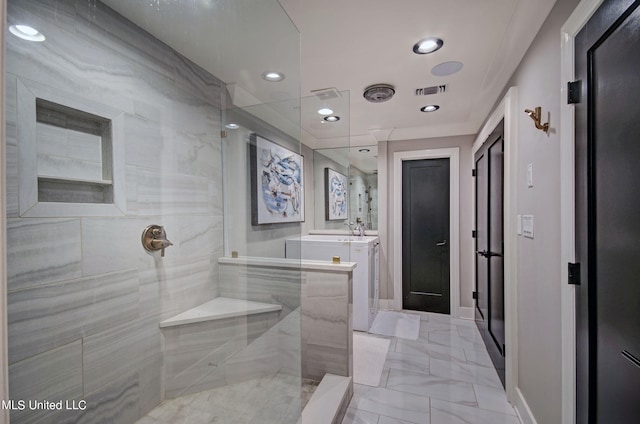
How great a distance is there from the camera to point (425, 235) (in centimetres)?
360

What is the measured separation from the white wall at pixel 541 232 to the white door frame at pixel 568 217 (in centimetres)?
6

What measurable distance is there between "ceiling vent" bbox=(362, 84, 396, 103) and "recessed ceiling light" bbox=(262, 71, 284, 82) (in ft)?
2.63

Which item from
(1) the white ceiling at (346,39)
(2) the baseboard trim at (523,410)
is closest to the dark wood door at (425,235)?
(1) the white ceiling at (346,39)

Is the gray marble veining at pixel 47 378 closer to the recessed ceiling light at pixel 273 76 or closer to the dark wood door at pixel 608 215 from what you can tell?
the recessed ceiling light at pixel 273 76

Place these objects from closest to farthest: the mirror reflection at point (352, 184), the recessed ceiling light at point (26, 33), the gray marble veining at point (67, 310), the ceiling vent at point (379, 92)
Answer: the recessed ceiling light at point (26, 33) → the gray marble veining at point (67, 310) → the ceiling vent at point (379, 92) → the mirror reflection at point (352, 184)

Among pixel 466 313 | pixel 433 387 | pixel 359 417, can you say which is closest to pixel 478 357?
pixel 433 387

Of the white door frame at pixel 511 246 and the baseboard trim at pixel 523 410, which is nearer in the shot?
the baseboard trim at pixel 523 410

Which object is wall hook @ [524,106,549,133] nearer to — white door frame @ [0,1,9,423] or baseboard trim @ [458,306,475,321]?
white door frame @ [0,1,9,423]

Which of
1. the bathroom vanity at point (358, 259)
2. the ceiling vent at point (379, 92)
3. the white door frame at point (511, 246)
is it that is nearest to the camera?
the white door frame at point (511, 246)

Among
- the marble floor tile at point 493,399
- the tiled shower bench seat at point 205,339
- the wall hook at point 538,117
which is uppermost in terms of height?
the wall hook at point 538,117

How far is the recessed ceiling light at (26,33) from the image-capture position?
800mm

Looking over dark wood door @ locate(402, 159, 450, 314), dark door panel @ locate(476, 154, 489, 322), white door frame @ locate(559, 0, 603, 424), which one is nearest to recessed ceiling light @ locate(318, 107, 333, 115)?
dark wood door @ locate(402, 159, 450, 314)

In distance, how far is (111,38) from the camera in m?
1.20

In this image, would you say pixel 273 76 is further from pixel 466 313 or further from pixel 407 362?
pixel 466 313
